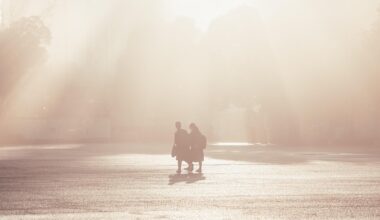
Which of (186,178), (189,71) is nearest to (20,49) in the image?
(189,71)

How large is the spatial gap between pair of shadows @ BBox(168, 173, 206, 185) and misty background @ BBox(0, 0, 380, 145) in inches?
1512

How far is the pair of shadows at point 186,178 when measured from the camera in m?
21.6

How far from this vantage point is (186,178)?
2300 cm

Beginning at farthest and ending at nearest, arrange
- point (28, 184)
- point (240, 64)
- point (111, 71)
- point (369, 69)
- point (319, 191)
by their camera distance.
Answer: point (111, 71) < point (240, 64) < point (369, 69) < point (28, 184) < point (319, 191)

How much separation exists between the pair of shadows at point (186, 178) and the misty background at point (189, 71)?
38.4 metres

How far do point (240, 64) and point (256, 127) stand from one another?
13632 millimetres

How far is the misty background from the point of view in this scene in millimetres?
67375

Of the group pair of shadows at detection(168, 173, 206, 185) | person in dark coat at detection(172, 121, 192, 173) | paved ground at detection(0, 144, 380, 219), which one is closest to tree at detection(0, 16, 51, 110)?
person in dark coat at detection(172, 121, 192, 173)

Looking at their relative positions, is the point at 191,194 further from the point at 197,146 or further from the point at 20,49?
the point at 20,49

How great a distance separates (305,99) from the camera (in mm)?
69125

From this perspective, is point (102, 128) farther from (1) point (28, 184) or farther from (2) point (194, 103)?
(1) point (28, 184)

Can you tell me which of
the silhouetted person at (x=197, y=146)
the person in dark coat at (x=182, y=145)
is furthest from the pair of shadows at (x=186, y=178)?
the silhouetted person at (x=197, y=146)

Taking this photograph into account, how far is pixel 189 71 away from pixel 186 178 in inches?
2538

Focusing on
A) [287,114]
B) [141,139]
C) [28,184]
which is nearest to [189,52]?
[141,139]
